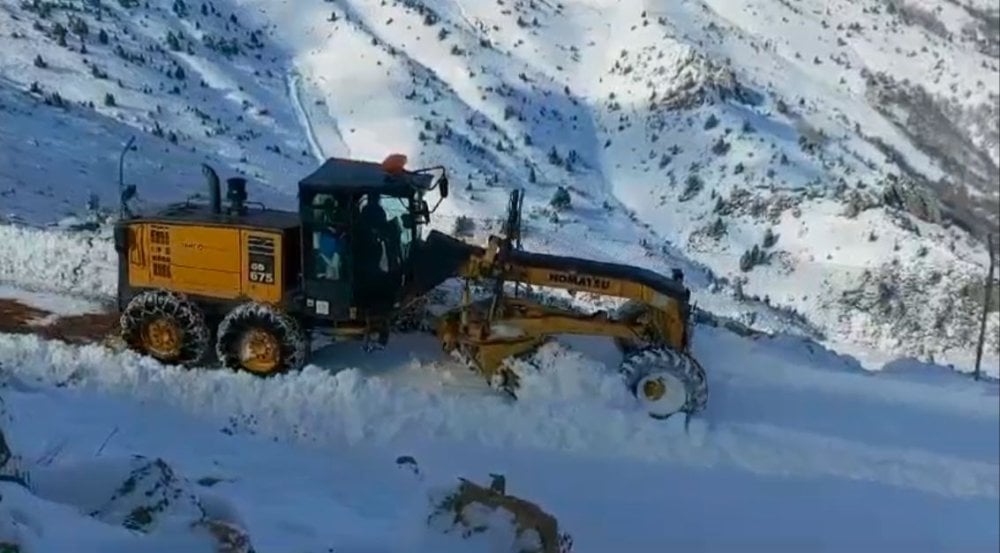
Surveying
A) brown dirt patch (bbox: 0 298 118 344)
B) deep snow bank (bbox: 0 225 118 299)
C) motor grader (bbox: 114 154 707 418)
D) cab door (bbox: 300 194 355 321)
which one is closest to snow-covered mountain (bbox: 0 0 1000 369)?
motor grader (bbox: 114 154 707 418)

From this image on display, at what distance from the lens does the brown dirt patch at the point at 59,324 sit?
31.8 ft

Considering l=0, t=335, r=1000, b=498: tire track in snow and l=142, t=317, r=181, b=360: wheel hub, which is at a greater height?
l=142, t=317, r=181, b=360: wheel hub

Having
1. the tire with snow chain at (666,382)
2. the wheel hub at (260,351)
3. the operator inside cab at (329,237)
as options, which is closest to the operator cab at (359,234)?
the operator inside cab at (329,237)

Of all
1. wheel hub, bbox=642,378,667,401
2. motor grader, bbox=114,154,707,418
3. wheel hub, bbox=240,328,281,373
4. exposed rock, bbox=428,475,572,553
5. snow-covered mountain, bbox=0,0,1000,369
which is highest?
snow-covered mountain, bbox=0,0,1000,369

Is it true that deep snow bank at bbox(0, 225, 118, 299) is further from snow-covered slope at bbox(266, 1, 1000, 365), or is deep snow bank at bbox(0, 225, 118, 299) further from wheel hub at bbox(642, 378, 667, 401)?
snow-covered slope at bbox(266, 1, 1000, 365)

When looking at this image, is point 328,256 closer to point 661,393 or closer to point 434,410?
point 434,410

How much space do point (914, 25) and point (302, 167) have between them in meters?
21.7

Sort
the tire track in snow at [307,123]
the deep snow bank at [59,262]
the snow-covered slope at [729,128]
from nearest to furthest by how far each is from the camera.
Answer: the snow-covered slope at [729,128]
the deep snow bank at [59,262]
the tire track in snow at [307,123]

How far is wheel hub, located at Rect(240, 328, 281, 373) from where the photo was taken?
29.0 feet

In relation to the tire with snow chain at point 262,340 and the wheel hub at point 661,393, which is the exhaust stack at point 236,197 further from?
the wheel hub at point 661,393

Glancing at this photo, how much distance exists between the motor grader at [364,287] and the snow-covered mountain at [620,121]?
1722 millimetres

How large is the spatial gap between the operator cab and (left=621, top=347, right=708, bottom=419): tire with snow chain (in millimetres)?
1876

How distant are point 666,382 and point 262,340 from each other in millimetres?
3064

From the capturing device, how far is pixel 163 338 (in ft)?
30.0
